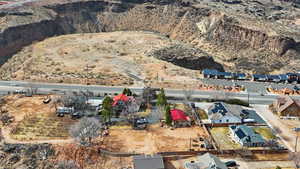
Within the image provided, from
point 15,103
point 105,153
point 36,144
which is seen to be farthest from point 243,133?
point 15,103

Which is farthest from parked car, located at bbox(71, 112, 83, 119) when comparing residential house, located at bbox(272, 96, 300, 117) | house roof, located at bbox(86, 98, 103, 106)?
residential house, located at bbox(272, 96, 300, 117)

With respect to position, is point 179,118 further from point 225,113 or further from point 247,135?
point 247,135

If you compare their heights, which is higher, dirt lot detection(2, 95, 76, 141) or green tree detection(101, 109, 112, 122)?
green tree detection(101, 109, 112, 122)

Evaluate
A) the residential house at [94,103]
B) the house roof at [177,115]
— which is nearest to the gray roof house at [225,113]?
the house roof at [177,115]

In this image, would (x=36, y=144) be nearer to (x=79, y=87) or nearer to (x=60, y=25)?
(x=79, y=87)

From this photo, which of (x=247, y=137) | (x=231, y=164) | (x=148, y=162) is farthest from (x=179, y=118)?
(x=148, y=162)

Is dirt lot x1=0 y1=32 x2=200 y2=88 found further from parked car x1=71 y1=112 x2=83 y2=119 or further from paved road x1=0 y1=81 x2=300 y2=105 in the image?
parked car x1=71 y1=112 x2=83 y2=119
